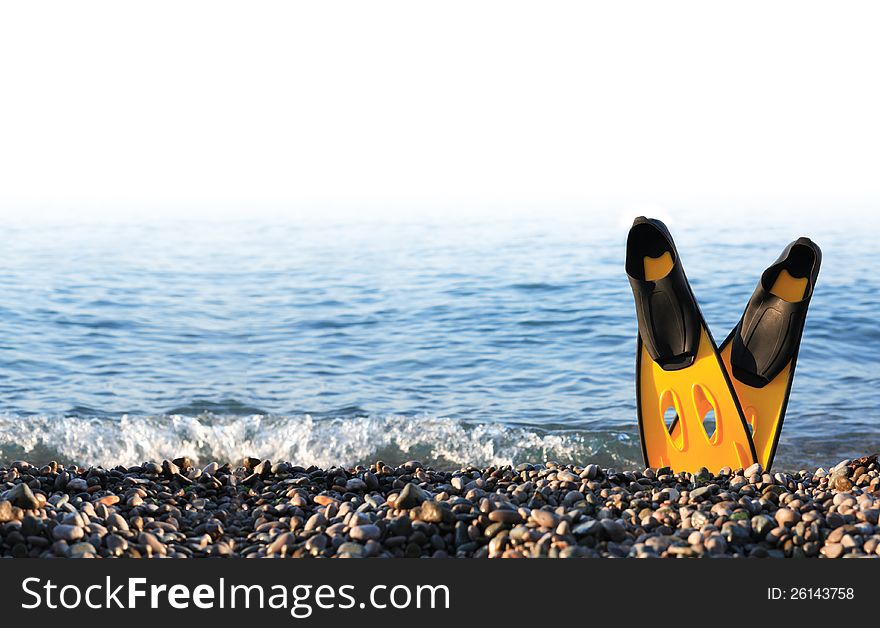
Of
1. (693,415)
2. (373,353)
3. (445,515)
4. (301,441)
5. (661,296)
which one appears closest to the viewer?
(445,515)

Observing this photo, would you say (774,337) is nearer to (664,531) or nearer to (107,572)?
(664,531)

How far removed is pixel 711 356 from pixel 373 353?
471cm

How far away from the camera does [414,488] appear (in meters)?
3.18

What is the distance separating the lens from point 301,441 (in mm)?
6289

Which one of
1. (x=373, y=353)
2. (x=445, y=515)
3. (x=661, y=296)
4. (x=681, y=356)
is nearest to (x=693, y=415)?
(x=681, y=356)

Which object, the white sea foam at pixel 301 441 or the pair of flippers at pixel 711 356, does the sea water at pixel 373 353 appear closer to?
the white sea foam at pixel 301 441

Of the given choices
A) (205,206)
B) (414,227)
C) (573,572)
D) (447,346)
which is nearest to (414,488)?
(573,572)

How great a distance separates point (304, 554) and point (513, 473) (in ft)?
4.57

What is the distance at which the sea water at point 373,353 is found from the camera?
623cm

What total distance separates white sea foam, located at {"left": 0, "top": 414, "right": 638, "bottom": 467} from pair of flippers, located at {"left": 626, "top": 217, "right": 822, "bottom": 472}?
1437 millimetres

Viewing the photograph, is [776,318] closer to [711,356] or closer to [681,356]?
[711,356]

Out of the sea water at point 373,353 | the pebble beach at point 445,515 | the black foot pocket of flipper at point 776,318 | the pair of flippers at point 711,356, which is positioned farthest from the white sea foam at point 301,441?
the pebble beach at point 445,515

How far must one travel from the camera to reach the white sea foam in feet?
19.7

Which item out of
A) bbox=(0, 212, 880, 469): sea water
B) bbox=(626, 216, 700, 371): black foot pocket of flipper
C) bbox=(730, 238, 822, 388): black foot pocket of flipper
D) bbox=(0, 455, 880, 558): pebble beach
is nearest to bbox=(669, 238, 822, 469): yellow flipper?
bbox=(730, 238, 822, 388): black foot pocket of flipper
